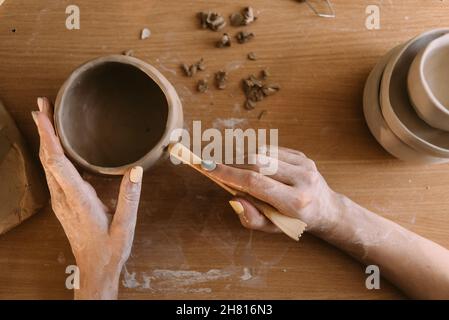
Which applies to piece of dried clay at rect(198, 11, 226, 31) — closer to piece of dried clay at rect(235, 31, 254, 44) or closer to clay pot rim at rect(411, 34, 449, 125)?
piece of dried clay at rect(235, 31, 254, 44)

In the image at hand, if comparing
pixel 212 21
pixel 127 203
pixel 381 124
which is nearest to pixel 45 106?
pixel 127 203

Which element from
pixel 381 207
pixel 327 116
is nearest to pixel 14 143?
pixel 327 116

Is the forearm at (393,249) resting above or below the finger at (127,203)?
below

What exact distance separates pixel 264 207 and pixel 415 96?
28 cm

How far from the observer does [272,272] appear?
0.79 m

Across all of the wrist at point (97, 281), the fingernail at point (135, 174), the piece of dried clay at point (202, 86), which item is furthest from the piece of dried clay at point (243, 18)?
the wrist at point (97, 281)

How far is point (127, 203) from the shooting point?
691 millimetres

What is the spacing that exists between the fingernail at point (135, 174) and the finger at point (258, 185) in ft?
0.36

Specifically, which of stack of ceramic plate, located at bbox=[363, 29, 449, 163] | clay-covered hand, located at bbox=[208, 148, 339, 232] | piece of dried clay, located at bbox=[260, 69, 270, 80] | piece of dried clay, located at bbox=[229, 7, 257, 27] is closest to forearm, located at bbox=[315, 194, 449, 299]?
clay-covered hand, located at bbox=[208, 148, 339, 232]

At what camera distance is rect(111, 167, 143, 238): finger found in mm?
662

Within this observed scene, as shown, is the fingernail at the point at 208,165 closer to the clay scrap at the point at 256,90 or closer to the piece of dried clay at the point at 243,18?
the clay scrap at the point at 256,90

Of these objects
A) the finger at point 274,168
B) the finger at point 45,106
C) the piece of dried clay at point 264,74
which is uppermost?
the piece of dried clay at point 264,74

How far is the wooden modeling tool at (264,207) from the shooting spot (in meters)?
0.69

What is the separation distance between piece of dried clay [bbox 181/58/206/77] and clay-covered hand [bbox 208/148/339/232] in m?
0.20
